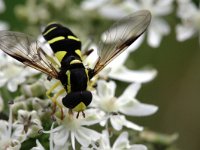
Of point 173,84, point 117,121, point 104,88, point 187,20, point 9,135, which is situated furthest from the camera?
point 173,84

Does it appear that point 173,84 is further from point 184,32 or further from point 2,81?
point 2,81

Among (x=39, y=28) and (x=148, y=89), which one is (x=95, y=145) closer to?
(x=39, y=28)

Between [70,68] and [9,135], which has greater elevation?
[70,68]

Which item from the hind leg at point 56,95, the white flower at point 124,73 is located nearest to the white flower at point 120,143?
the hind leg at point 56,95

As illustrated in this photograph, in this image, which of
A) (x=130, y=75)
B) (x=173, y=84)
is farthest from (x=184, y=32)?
(x=173, y=84)

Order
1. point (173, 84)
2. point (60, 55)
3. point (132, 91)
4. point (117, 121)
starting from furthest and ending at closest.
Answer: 1. point (173, 84)
2. point (132, 91)
3. point (117, 121)
4. point (60, 55)

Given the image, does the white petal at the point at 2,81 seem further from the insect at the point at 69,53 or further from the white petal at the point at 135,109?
the white petal at the point at 135,109

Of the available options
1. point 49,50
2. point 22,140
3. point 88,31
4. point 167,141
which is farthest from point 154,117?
point 22,140
